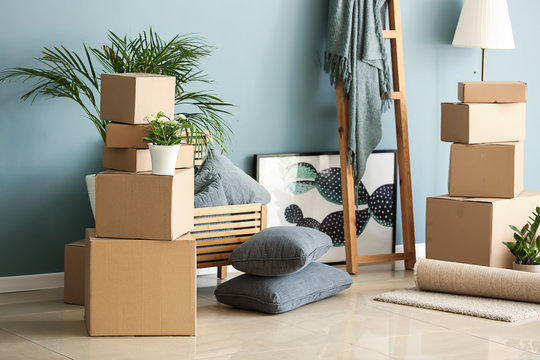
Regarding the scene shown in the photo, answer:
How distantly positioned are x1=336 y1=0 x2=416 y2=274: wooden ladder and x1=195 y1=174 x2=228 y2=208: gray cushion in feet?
2.91

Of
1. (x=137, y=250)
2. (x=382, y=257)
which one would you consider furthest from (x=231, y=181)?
(x=382, y=257)

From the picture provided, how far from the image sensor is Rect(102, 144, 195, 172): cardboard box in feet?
9.95

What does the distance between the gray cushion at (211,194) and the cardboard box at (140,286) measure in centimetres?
69

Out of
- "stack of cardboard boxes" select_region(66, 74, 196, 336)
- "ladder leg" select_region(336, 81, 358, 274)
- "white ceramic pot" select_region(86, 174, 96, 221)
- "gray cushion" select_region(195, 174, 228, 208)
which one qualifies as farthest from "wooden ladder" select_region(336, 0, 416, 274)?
"stack of cardboard boxes" select_region(66, 74, 196, 336)

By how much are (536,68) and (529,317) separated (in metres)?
2.51

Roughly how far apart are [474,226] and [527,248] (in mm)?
268

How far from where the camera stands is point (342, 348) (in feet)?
9.53

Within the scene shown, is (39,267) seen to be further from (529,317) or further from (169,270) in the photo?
(529,317)

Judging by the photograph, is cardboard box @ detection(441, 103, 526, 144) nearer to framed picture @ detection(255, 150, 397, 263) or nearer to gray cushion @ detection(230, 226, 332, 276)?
framed picture @ detection(255, 150, 397, 263)

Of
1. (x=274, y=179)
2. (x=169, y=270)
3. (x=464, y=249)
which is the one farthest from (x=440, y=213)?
(x=169, y=270)

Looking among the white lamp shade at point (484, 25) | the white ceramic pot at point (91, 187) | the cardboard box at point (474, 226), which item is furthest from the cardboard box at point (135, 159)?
the white lamp shade at point (484, 25)

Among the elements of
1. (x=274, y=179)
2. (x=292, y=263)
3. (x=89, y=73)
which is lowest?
(x=292, y=263)

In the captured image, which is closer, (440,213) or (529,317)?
(529,317)

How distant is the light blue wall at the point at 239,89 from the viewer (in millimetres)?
3752
